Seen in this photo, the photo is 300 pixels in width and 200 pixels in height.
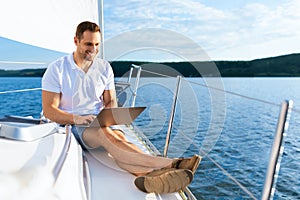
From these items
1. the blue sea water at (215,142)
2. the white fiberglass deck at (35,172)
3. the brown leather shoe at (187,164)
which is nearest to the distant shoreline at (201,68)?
the blue sea water at (215,142)

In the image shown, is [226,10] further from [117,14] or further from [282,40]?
[117,14]

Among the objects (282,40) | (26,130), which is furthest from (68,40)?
(282,40)

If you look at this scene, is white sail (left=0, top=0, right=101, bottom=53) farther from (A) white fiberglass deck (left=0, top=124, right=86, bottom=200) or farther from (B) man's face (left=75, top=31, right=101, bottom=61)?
(A) white fiberglass deck (left=0, top=124, right=86, bottom=200)

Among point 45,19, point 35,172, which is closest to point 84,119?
point 35,172

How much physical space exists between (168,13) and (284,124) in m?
4.86

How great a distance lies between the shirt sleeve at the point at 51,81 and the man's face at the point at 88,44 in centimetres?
15

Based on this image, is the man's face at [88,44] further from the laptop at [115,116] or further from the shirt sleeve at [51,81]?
the laptop at [115,116]

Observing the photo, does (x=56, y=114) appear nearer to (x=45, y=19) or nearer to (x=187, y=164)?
(x=187, y=164)

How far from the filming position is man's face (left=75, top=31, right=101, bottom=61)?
1.24m

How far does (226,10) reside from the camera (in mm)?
10039

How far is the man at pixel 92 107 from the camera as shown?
36.4 inches

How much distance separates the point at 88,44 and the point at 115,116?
0.40 meters

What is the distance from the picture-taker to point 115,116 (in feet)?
3.46

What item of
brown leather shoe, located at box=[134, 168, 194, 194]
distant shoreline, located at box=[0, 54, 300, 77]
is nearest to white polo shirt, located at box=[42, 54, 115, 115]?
distant shoreline, located at box=[0, 54, 300, 77]
